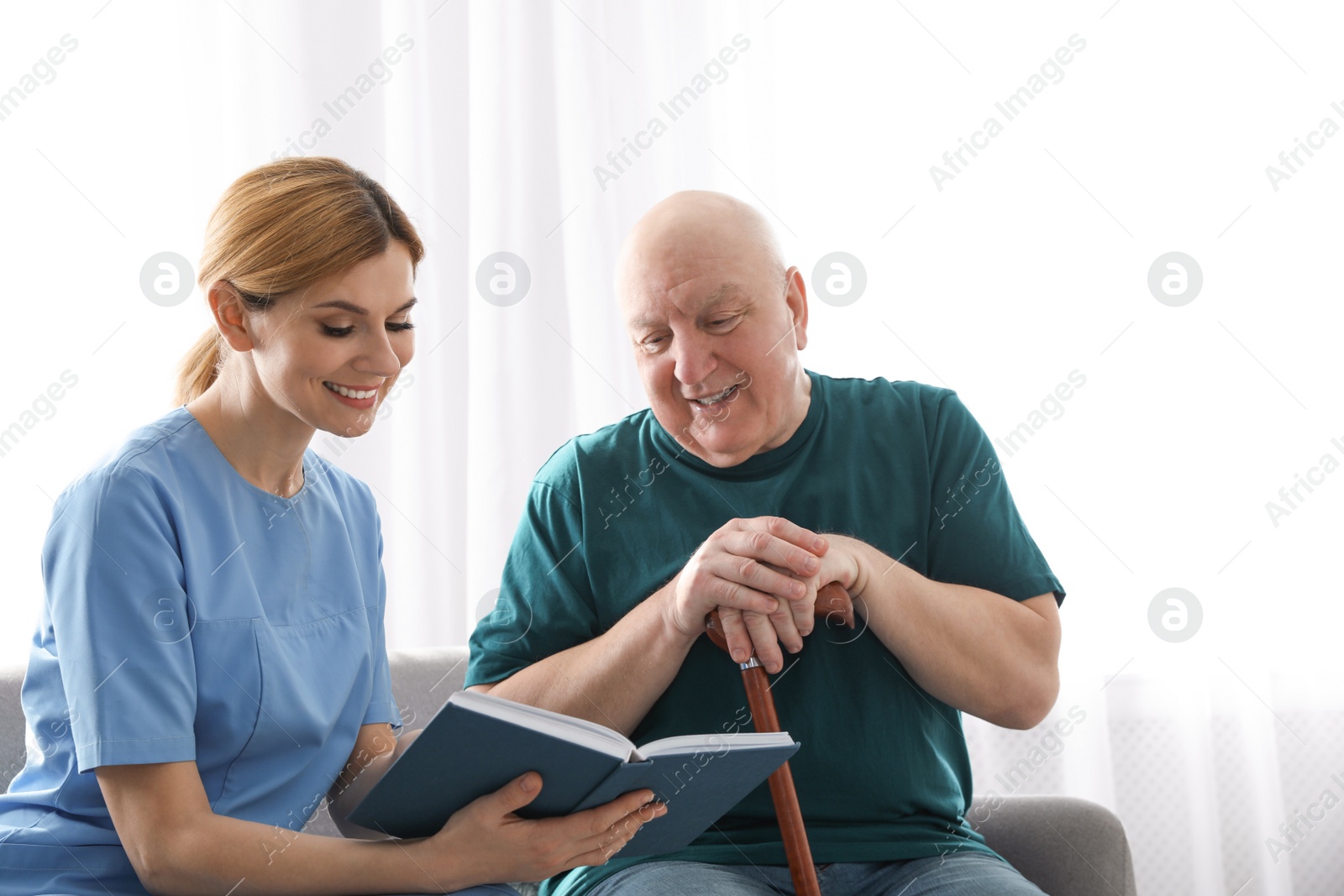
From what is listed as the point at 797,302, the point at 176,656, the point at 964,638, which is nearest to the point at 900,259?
the point at 797,302

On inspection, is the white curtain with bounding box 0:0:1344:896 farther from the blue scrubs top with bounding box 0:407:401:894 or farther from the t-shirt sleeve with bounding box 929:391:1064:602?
the blue scrubs top with bounding box 0:407:401:894

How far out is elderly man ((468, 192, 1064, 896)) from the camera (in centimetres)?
122

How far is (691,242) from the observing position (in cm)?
135

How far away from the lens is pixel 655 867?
3.92 ft

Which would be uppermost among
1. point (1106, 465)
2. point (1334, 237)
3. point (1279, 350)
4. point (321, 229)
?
point (1334, 237)

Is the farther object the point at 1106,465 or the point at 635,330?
the point at 1106,465

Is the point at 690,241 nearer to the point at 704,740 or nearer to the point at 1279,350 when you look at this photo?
the point at 704,740

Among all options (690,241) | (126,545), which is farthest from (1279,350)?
(126,545)

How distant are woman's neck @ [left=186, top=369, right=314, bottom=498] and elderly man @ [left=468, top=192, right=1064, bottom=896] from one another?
1.06 feet

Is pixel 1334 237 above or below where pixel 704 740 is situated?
above

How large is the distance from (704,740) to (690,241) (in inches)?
25.2

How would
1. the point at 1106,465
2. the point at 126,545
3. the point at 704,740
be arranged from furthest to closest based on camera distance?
the point at 1106,465
the point at 126,545
the point at 704,740

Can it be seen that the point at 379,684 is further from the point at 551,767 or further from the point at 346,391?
the point at 551,767

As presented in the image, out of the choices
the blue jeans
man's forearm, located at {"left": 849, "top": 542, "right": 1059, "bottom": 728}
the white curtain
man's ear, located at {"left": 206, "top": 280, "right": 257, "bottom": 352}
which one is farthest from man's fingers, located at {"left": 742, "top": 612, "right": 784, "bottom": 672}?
the white curtain
